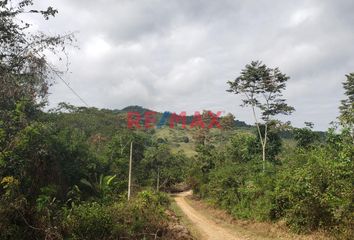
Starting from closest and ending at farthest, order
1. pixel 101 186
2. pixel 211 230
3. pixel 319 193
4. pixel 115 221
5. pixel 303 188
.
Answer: pixel 115 221
pixel 319 193
pixel 303 188
pixel 211 230
pixel 101 186

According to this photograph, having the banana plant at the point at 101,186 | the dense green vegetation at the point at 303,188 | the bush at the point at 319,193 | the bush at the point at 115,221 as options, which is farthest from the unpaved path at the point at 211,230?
the banana plant at the point at 101,186

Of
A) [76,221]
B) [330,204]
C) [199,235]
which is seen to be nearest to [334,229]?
[330,204]

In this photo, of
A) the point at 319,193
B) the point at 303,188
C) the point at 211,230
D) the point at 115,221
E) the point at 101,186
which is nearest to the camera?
the point at 115,221

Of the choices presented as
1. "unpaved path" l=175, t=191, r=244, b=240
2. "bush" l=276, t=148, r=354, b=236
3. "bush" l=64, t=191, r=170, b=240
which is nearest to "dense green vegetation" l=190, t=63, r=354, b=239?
"bush" l=276, t=148, r=354, b=236

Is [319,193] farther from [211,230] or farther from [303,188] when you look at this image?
[211,230]

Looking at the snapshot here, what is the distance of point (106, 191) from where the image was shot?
19.8 metres

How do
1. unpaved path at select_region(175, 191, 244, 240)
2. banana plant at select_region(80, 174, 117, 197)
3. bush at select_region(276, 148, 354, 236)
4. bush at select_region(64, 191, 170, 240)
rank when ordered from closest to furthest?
bush at select_region(64, 191, 170, 240) < bush at select_region(276, 148, 354, 236) < unpaved path at select_region(175, 191, 244, 240) < banana plant at select_region(80, 174, 117, 197)

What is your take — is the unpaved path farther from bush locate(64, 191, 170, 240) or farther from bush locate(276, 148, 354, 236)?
bush locate(64, 191, 170, 240)

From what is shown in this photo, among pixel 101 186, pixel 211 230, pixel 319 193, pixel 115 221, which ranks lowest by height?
pixel 211 230

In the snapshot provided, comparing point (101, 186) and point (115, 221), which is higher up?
point (101, 186)

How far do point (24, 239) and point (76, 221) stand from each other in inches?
56.0

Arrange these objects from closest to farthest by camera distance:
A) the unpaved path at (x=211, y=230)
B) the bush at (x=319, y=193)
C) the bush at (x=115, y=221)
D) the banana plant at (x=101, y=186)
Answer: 1. the bush at (x=115, y=221)
2. the bush at (x=319, y=193)
3. the unpaved path at (x=211, y=230)
4. the banana plant at (x=101, y=186)

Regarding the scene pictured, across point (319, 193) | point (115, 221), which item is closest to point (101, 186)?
point (115, 221)

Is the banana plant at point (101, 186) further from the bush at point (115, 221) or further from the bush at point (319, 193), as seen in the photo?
the bush at point (319, 193)
